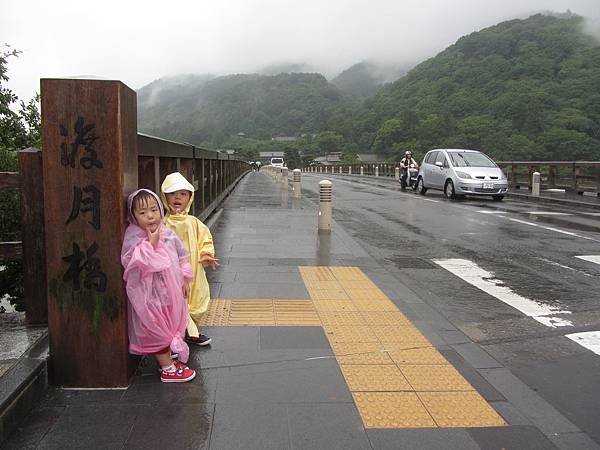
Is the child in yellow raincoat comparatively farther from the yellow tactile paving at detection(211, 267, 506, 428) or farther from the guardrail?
the guardrail

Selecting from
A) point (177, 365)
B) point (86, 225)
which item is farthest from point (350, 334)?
point (86, 225)

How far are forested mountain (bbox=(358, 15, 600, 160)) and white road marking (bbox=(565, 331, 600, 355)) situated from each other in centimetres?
3474

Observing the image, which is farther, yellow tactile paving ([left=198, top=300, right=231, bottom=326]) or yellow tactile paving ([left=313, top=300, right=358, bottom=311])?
yellow tactile paving ([left=313, top=300, right=358, bottom=311])

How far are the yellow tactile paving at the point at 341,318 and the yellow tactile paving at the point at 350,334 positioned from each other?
4.2 inches

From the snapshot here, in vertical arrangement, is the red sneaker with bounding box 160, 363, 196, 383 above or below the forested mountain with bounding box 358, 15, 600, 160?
below

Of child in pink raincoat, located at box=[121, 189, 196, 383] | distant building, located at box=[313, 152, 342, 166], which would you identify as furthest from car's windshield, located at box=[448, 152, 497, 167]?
distant building, located at box=[313, 152, 342, 166]

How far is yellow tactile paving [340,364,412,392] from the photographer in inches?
138

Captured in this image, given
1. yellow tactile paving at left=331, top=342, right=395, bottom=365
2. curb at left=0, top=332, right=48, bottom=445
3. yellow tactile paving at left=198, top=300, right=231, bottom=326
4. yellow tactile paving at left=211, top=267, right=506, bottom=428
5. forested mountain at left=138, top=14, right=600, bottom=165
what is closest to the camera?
curb at left=0, top=332, right=48, bottom=445

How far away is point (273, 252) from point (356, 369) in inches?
175

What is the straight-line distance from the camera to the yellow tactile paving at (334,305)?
205 inches

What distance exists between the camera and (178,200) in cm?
412

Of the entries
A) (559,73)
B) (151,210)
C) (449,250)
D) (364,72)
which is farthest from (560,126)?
(364,72)

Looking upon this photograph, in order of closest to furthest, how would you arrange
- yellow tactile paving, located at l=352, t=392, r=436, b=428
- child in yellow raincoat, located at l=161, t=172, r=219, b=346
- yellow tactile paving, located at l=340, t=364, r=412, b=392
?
yellow tactile paving, located at l=352, t=392, r=436, b=428, yellow tactile paving, located at l=340, t=364, r=412, b=392, child in yellow raincoat, located at l=161, t=172, r=219, b=346

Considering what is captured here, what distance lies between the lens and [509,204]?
17453mm
